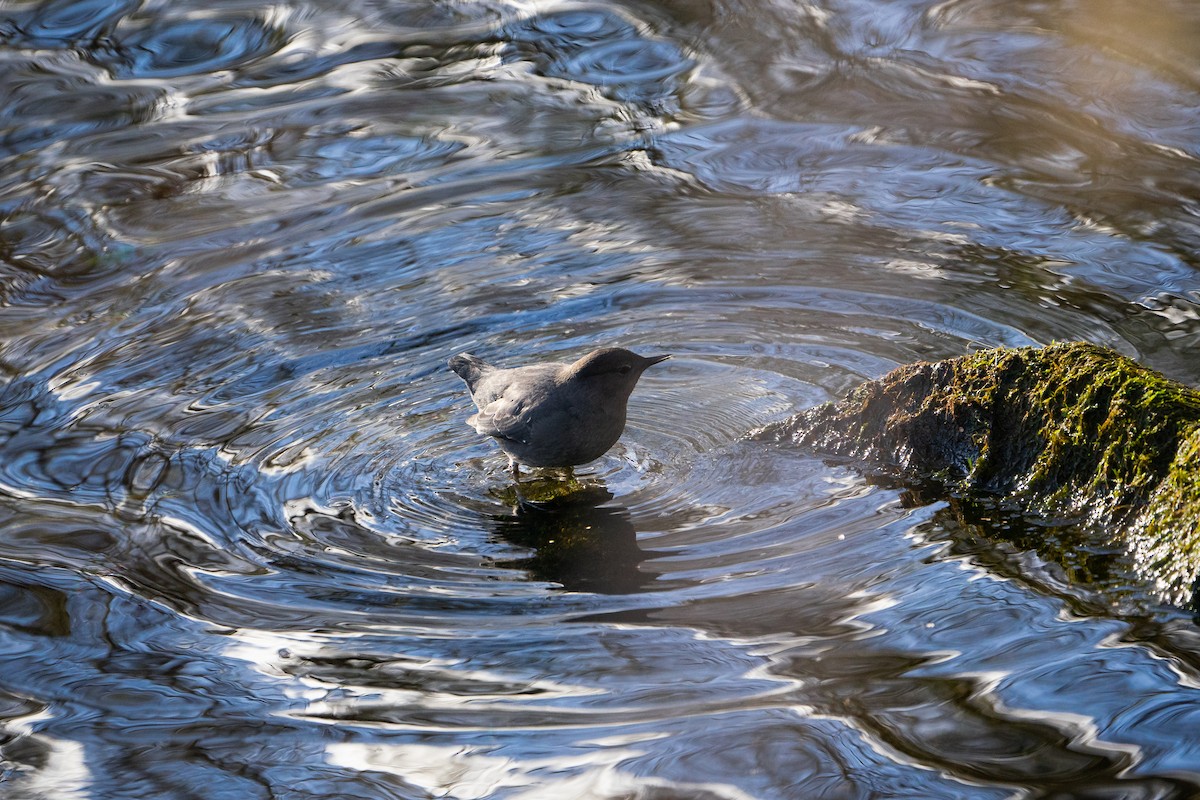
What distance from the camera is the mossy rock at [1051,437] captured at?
441 cm

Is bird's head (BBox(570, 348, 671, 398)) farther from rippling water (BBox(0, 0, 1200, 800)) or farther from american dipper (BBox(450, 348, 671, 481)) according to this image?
rippling water (BBox(0, 0, 1200, 800))

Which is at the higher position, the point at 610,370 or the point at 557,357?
the point at 610,370

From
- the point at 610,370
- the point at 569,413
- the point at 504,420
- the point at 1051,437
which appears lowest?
the point at 504,420

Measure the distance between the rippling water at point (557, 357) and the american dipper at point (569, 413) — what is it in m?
0.23

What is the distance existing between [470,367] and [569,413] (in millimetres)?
1101

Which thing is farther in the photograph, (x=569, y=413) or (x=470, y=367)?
(x=470, y=367)

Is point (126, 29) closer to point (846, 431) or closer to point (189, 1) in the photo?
point (189, 1)

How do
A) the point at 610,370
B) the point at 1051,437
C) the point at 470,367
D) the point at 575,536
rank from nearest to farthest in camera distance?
the point at 1051,437 < the point at 575,536 < the point at 610,370 < the point at 470,367

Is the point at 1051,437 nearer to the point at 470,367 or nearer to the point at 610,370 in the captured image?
the point at 610,370

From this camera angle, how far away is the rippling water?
377 centimetres

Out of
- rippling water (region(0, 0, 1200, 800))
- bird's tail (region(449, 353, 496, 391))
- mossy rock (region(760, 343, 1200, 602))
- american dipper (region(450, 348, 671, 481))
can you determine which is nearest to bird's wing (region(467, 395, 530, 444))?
american dipper (region(450, 348, 671, 481))

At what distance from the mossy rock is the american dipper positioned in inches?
30.0

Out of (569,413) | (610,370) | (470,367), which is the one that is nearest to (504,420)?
(569,413)

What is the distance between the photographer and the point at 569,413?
5.64 meters
